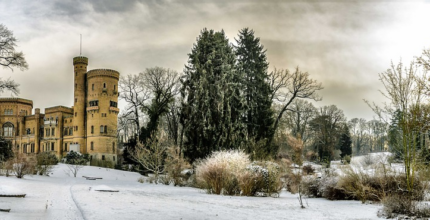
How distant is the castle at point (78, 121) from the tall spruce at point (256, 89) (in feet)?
62.4

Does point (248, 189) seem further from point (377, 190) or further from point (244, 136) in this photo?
point (244, 136)

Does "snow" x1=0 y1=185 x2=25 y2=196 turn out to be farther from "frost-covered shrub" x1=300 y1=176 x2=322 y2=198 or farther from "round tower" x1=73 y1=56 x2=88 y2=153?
"round tower" x1=73 y1=56 x2=88 y2=153

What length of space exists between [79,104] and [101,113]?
15.8 ft

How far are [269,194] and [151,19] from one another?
9.39 meters

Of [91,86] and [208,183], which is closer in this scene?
[208,183]

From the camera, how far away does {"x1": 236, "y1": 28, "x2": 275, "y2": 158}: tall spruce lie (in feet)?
99.3

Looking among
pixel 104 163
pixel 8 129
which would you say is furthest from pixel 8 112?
pixel 104 163

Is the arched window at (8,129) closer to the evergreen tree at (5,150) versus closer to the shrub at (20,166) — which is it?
the evergreen tree at (5,150)

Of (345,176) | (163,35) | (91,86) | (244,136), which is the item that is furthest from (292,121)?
(345,176)

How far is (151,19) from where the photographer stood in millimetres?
17531

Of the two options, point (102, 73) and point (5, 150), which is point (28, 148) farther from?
point (5, 150)

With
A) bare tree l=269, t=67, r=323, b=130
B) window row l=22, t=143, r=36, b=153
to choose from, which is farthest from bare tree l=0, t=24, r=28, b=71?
window row l=22, t=143, r=36, b=153

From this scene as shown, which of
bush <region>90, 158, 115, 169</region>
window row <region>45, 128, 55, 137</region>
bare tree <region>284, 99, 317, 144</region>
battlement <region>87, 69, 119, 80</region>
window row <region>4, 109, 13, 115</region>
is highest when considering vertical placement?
battlement <region>87, 69, 119, 80</region>

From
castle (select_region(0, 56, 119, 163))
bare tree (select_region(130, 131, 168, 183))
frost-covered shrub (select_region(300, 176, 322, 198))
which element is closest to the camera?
frost-covered shrub (select_region(300, 176, 322, 198))
